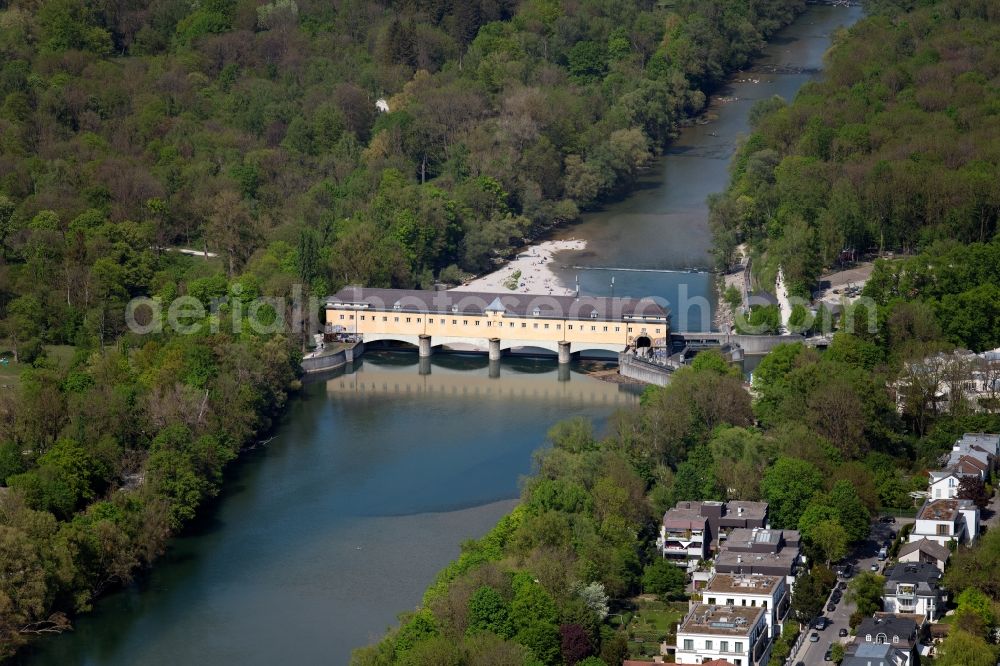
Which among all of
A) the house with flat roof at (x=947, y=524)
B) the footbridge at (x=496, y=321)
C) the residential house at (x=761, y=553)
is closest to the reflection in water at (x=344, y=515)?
the footbridge at (x=496, y=321)

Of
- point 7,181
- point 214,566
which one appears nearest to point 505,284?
point 7,181

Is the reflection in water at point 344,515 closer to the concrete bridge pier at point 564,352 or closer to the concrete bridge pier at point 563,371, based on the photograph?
the concrete bridge pier at point 563,371

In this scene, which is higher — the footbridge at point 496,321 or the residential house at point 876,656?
the footbridge at point 496,321

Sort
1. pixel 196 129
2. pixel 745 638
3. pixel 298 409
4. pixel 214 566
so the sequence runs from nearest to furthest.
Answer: pixel 745 638, pixel 214 566, pixel 298 409, pixel 196 129

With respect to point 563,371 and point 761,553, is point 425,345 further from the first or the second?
point 761,553

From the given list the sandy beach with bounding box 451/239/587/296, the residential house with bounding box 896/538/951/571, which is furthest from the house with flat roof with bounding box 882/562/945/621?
the sandy beach with bounding box 451/239/587/296

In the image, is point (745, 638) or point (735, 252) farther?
point (735, 252)

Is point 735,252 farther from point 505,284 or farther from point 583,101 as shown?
point 583,101
